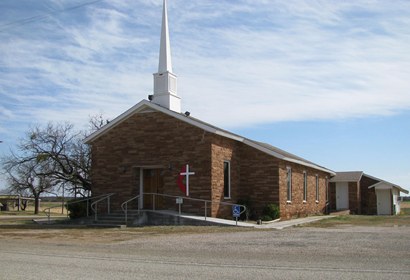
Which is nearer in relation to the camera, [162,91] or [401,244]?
[401,244]

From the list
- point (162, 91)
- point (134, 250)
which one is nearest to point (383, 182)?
point (162, 91)

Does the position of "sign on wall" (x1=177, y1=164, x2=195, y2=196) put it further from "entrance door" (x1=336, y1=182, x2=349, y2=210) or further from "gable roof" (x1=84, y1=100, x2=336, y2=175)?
"entrance door" (x1=336, y1=182, x2=349, y2=210)

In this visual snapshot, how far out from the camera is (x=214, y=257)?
11164 millimetres

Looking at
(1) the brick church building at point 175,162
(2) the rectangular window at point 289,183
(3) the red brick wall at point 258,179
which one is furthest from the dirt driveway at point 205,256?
(2) the rectangular window at point 289,183

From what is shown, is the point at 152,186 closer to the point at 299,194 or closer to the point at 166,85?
the point at 166,85

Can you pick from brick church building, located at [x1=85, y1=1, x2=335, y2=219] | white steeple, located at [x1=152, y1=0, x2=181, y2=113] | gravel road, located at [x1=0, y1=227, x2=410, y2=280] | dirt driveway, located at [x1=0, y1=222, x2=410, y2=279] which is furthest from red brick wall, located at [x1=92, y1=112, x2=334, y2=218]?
gravel road, located at [x1=0, y1=227, x2=410, y2=280]

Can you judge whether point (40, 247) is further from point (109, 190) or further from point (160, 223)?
point (109, 190)

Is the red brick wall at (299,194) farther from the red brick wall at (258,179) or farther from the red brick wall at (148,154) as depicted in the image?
the red brick wall at (148,154)

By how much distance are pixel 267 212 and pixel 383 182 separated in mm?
19490

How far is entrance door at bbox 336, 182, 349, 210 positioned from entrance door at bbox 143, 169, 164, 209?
20466 mm

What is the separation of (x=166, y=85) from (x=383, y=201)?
78.0ft

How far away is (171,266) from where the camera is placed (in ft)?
31.9

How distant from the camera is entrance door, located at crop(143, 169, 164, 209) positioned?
24.1 m

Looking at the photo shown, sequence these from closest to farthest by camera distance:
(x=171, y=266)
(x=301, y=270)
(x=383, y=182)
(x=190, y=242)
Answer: (x=301, y=270), (x=171, y=266), (x=190, y=242), (x=383, y=182)
